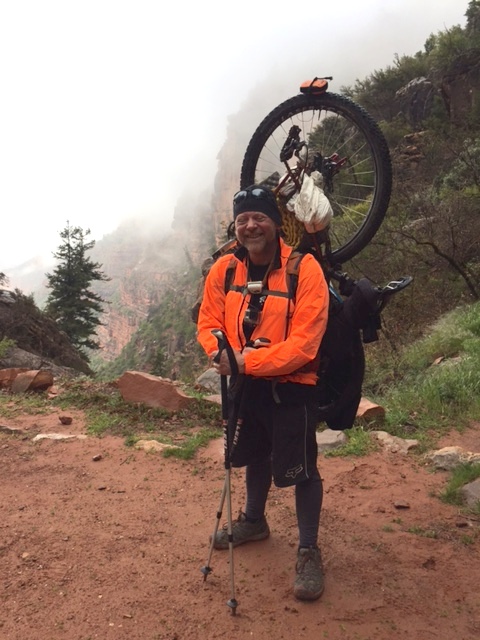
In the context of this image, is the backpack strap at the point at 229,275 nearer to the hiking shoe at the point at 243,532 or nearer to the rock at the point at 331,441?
the hiking shoe at the point at 243,532

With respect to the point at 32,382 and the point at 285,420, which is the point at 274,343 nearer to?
the point at 285,420

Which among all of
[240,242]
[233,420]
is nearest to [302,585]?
[233,420]

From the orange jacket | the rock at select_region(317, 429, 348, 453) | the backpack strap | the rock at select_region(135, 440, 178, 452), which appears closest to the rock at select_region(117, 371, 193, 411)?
the rock at select_region(135, 440, 178, 452)

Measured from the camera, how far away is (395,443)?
16.8ft

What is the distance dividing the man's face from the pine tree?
24523 mm

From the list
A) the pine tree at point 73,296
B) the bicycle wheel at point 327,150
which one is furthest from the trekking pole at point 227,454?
the pine tree at point 73,296

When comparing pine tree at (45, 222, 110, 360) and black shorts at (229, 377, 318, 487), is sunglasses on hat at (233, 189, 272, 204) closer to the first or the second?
black shorts at (229, 377, 318, 487)

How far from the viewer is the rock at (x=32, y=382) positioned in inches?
317

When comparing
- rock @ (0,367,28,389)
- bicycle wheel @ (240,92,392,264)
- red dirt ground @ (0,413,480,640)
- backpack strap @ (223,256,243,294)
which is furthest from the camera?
rock @ (0,367,28,389)

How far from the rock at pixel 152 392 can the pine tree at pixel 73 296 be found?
65.5ft

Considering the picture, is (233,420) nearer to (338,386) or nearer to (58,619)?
(338,386)

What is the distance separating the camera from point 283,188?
3188mm

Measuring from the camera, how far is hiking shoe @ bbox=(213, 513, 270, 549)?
3184 mm

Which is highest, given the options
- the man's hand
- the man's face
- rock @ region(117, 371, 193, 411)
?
the man's face
